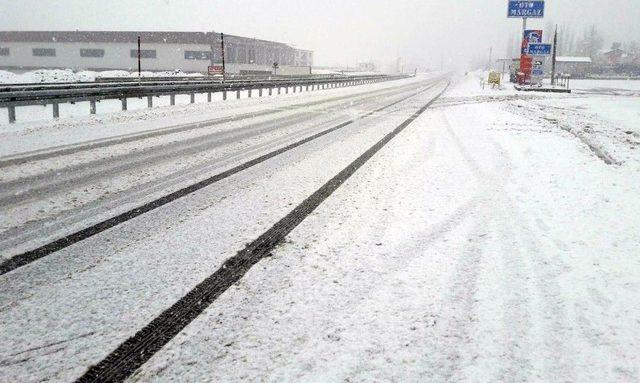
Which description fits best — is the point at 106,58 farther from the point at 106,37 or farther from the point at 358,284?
the point at 358,284

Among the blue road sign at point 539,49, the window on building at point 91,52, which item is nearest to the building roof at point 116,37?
the window on building at point 91,52

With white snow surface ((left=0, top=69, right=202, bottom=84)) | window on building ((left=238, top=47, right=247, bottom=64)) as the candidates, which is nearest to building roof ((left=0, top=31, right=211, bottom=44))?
window on building ((left=238, top=47, right=247, bottom=64))

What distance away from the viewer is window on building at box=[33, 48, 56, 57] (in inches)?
2827

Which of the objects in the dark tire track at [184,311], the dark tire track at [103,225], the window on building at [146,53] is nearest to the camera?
the dark tire track at [184,311]

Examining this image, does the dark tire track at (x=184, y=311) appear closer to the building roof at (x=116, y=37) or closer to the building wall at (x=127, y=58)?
the building wall at (x=127, y=58)

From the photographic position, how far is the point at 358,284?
3.05 metres

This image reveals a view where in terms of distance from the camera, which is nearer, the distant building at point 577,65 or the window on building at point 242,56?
the window on building at point 242,56

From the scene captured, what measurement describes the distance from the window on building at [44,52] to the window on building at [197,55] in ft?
78.1

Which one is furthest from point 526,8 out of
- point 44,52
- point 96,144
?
point 44,52

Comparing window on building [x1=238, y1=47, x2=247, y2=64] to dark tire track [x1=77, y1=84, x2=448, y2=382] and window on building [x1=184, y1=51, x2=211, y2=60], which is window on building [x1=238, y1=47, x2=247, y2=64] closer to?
window on building [x1=184, y1=51, x2=211, y2=60]

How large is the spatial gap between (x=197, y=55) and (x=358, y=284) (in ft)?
232

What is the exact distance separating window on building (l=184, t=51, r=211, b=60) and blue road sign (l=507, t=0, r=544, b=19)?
44.8 metres

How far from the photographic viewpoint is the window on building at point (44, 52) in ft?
236

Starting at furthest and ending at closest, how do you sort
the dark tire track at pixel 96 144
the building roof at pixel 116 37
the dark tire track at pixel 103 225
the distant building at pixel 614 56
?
the distant building at pixel 614 56
the building roof at pixel 116 37
the dark tire track at pixel 96 144
the dark tire track at pixel 103 225
